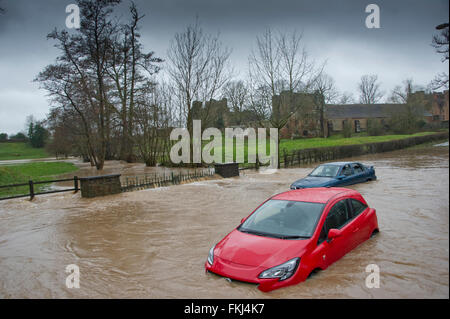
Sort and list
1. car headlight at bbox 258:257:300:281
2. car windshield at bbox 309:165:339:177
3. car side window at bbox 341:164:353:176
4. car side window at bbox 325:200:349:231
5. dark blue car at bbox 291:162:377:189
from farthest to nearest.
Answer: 1. car side window at bbox 341:164:353:176
2. car windshield at bbox 309:165:339:177
3. dark blue car at bbox 291:162:377:189
4. car side window at bbox 325:200:349:231
5. car headlight at bbox 258:257:300:281

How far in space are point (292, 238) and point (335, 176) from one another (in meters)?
8.93

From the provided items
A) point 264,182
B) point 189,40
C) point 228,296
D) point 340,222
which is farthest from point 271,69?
point 228,296

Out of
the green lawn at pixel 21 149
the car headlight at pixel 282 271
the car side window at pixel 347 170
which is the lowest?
the car headlight at pixel 282 271

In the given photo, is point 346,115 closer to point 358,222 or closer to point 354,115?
point 354,115

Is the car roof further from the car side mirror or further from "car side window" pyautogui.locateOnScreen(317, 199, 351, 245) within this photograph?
the car side mirror

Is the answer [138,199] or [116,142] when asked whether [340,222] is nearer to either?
[138,199]

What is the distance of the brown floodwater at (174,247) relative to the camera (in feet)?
15.7

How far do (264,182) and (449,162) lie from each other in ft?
48.5

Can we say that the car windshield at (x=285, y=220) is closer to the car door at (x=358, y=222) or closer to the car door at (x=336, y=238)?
the car door at (x=336, y=238)

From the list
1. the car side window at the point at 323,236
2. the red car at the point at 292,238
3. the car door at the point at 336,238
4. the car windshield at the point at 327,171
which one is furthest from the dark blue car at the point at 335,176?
the car side window at the point at 323,236

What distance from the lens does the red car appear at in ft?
15.7

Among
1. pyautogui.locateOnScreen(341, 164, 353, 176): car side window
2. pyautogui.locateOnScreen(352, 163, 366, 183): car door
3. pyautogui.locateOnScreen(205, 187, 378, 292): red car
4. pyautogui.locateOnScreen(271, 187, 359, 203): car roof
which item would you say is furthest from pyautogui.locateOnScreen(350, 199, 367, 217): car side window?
pyautogui.locateOnScreen(352, 163, 366, 183): car door
